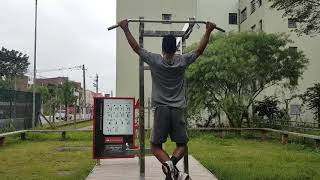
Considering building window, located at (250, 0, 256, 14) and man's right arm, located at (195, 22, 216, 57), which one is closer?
man's right arm, located at (195, 22, 216, 57)

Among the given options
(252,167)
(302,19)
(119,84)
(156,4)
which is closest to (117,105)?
(252,167)

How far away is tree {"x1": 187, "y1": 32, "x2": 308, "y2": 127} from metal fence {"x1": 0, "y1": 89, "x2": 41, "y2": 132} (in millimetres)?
8627

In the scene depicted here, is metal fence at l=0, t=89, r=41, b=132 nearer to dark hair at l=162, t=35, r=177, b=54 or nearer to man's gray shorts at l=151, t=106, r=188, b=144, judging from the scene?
man's gray shorts at l=151, t=106, r=188, b=144

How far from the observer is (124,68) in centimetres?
4634

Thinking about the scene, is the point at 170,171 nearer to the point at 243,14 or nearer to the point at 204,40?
the point at 204,40

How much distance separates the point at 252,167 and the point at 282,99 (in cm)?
2970

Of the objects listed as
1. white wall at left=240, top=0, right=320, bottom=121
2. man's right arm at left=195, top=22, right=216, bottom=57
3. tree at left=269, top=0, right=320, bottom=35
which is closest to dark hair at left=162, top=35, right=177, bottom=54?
man's right arm at left=195, top=22, right=216, bottom=57

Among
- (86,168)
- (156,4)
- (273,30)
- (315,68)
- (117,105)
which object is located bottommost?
(86,168)

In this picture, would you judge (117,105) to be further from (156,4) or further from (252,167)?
(156,4)

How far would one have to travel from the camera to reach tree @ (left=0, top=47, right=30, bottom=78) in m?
87.3

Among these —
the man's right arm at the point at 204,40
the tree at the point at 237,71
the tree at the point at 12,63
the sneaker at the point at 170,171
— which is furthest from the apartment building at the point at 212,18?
the tree at the point at 12,63

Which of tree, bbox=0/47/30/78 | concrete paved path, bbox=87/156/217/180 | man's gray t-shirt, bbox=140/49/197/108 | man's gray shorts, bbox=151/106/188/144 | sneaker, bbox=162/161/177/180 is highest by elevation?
tree, bbox=0/47/30/78

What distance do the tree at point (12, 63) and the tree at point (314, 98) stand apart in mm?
59581

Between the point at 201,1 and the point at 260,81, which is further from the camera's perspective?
the point at 201,1
